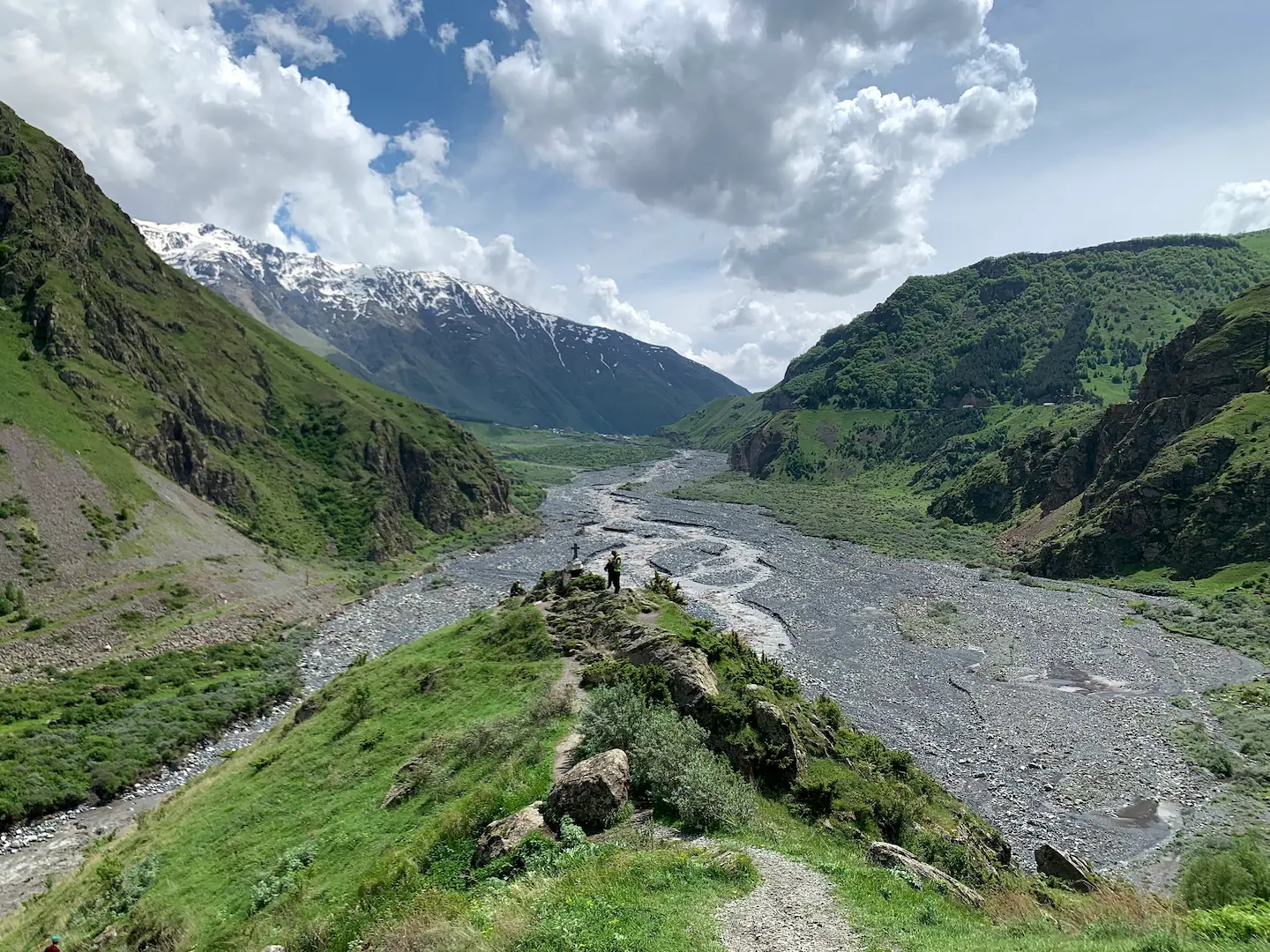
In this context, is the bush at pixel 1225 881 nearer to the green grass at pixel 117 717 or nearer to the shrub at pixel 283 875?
the shrub at pixel 283 875

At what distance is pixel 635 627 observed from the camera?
104 feet

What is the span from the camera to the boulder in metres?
23.7

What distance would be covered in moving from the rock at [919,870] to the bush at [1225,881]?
4.90 metres

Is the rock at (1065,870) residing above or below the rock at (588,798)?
below

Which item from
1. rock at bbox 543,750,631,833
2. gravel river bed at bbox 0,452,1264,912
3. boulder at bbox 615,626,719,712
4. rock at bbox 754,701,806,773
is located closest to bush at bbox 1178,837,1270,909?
rock at bbox 754,701,806,773

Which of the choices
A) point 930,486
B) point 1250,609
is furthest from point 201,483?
point 930,486

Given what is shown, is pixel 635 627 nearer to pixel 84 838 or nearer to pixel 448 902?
pixel 448 902

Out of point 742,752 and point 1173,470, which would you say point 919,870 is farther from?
point 1173,470

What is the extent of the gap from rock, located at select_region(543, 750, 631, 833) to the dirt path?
153 inches

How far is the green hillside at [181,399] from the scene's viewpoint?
81938mm

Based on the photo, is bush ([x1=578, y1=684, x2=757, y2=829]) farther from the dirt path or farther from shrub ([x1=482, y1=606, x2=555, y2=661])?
shrub ([x1=482, y1=606, x2=555, y2=661])

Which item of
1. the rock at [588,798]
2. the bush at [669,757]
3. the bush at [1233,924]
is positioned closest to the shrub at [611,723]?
the bush at [669,757]

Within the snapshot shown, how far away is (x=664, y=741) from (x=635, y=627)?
40.4 ft

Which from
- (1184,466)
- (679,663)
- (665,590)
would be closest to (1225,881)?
(679,663)
